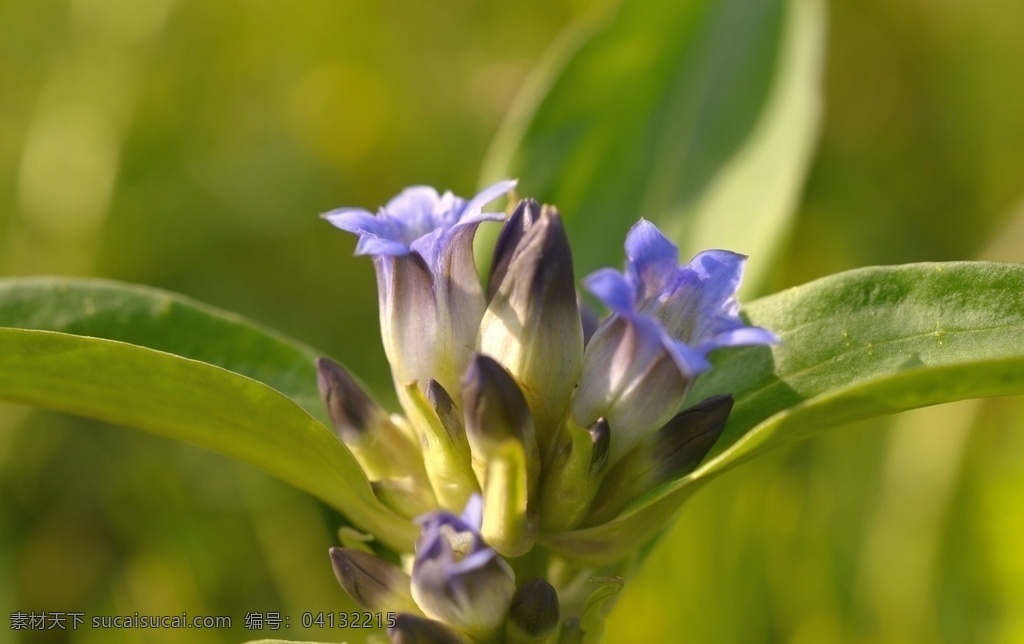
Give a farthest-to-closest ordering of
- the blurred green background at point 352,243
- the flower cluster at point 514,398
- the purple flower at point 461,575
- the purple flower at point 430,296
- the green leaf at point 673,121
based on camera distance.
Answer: the blurred green background at point 352,243, the green leaf at point 673,121, the purple flower at point 430,296, the flower cluster at point 514,398, the purple flower at point 461,575

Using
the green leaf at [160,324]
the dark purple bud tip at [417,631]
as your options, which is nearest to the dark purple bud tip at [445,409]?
the dark purple bud tip at [417,631]

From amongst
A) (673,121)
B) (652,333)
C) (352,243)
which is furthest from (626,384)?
(352,243)

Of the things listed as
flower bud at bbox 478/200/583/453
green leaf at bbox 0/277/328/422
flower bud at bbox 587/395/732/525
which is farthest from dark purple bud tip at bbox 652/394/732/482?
green leaf at bbox 0/277/328/422

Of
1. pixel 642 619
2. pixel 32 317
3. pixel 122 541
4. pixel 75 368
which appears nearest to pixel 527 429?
pixel 75 368

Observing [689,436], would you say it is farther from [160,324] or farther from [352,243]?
[352,243]

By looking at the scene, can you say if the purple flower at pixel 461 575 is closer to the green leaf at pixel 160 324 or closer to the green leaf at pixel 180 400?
the green leaf at pixel 180 400

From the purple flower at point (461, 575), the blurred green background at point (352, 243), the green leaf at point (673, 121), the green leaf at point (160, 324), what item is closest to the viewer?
the purple flower at point (461, 575)

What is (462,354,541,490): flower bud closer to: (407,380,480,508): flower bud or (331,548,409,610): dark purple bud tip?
(407,380,480,508): flower bud

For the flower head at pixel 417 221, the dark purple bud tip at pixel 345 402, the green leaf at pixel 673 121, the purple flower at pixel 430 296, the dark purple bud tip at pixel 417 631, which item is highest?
the green leaf at pixel 673 121
